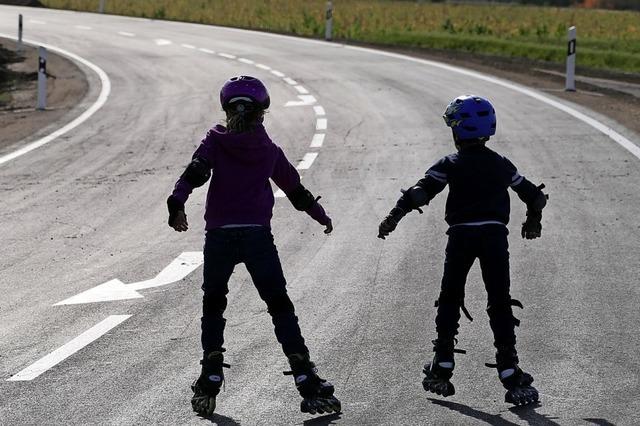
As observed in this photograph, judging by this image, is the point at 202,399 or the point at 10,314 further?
the point at 10,314

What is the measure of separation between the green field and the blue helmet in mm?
25351

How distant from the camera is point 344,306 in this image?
909cm

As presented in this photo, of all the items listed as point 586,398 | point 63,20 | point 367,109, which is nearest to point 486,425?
point 586,398

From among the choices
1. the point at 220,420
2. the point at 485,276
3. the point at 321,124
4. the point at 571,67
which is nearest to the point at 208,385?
the point at 220,420

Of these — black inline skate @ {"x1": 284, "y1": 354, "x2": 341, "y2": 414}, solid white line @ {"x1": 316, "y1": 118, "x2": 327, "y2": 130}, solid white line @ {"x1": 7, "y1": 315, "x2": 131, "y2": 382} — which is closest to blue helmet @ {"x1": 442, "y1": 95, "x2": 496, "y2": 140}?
black inline skate @ {"x1": 284, "y1": 354, "x2": 341, "y2": 414}

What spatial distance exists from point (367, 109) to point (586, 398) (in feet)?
51.0

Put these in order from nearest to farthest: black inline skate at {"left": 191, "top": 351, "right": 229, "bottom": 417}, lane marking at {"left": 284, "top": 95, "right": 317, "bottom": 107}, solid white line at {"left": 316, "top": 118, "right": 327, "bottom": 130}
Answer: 1. black inline skate at {"left": 191, "top": 351, "right": 229, "bottom": 417}
2. solid white line at {"left": 316, "top": 118, "right": 327, "bottom": 130}
3. lane marking at {"left": 284, "top": 95, "right": 317, "bottom": 107}

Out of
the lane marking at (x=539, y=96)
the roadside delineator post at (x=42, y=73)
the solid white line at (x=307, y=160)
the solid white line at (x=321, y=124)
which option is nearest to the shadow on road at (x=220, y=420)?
the solid white line at (x=307, y=160)

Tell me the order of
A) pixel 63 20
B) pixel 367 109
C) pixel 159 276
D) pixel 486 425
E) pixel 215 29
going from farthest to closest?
pixel 63 20, pixel 215 29, pixel 367 109, pixel 159 276, pixel 486 425

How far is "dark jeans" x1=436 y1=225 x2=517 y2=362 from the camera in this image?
7102mm

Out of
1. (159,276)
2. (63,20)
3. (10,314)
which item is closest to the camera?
(10,314)

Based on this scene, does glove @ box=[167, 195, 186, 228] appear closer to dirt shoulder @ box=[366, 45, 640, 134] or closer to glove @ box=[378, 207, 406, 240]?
glove @ box=[378, 207, 406, 240]

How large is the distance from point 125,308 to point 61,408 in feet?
7.87

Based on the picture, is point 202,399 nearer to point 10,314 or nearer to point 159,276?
point 10,314
